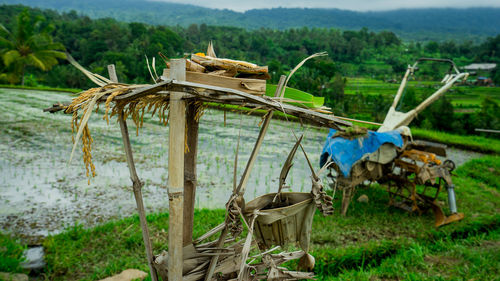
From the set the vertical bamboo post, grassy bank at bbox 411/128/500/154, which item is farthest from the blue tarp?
grassy bank at bbox 411/128/500/154

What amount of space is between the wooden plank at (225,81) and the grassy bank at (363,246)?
232cm

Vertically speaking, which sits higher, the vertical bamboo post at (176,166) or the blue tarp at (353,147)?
the vertical bamboo post at (176,166)

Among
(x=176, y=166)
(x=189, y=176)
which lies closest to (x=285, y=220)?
(x=189, y=176)

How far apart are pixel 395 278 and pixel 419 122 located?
11.9 meters

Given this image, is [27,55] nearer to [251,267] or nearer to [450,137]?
[450,137]

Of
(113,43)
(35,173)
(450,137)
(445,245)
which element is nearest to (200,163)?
(35,173)

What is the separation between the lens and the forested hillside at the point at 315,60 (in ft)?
32.7

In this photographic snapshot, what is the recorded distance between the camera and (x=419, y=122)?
13711 mm

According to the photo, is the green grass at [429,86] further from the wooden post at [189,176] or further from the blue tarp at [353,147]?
the wooden post at [189,176]

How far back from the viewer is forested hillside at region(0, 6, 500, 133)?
9.96 m

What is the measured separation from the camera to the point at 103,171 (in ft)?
21.2

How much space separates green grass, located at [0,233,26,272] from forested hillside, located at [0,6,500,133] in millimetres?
2188

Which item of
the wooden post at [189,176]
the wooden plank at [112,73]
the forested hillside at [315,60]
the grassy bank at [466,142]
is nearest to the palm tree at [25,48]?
the forested hillside at [315,60]

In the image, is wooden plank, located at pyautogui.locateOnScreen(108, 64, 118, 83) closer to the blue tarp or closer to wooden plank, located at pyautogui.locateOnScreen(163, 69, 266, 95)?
wooden plank, located at pyautogui.locateOnScreen(163, 69, 266, 95)
